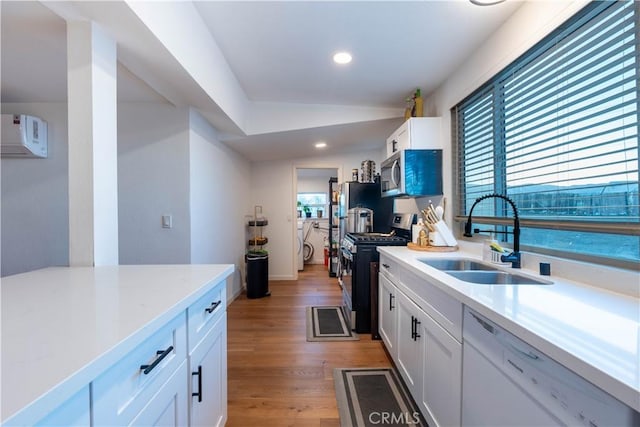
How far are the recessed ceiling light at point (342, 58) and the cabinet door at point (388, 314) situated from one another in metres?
1.83

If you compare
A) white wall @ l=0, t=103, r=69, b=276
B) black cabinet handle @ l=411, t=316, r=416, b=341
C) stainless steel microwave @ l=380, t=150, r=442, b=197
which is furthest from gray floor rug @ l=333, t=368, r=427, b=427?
white wall @ l=0, t=103, r=69, b=276

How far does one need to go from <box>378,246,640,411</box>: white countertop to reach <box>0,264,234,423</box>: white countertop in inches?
38.2

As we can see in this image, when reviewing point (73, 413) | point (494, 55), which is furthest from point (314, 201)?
point (73, 413)

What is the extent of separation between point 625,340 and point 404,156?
2054mm

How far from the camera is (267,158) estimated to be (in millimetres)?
4594

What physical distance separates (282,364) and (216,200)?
1939 mm

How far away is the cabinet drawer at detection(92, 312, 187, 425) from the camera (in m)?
0.57

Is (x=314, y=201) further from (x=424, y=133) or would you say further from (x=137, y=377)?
(x=137, y=377)

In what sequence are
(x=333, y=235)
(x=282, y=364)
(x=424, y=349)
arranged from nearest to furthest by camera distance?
(x=424, y=349) → (x=282, y=364) → (x=333, y=235)

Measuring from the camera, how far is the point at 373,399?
67.5 inches

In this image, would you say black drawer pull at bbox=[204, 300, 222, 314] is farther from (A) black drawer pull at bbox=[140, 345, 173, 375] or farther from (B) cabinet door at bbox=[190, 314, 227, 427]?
(A) black drawer pull at bbox=[140, 345, 173, 375]

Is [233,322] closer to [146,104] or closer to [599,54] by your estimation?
[146,104]

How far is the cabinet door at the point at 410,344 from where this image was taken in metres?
1.54

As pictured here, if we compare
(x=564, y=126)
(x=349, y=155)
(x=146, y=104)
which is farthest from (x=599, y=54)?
(x=349, y=155)
